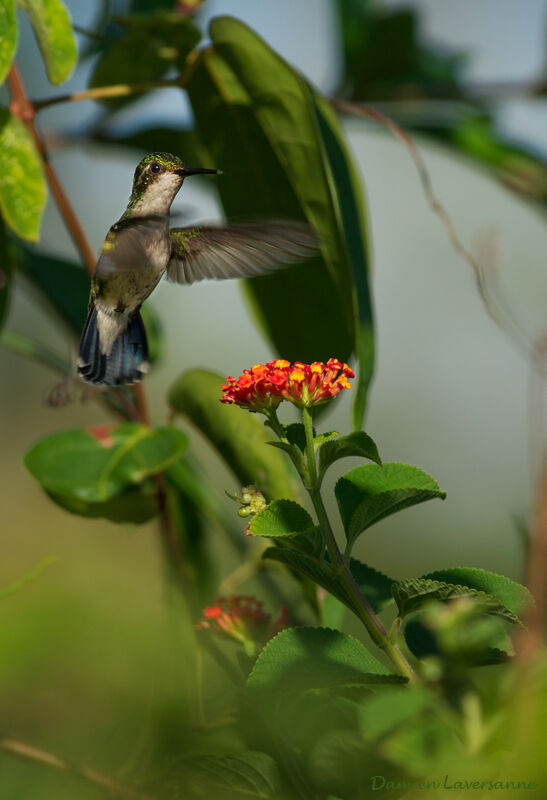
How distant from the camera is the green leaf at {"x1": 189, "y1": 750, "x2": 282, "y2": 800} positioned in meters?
0.57

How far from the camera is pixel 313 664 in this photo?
563 millimetres

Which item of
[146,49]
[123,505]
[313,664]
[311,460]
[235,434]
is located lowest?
[123,505]

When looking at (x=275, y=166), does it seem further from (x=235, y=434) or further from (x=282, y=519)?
(x=282, y=519)

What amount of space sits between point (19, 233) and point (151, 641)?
20.0 inches

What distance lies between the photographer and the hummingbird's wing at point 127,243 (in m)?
1.18

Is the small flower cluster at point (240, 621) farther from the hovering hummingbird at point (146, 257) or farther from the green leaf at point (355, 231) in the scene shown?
the hovering hummingbird at point (146, 257)

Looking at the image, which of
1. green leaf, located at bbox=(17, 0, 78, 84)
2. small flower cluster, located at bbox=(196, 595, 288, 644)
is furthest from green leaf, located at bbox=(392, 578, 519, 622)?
green leaf, located at bbox=(17, 0, 78, 84)

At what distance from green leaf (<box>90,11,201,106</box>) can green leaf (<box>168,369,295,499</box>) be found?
53cm

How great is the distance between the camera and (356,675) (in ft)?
1.77

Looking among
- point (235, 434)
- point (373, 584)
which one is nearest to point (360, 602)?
point (373, 584)

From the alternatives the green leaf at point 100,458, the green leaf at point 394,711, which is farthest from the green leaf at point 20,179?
the green leaf at point 394,711

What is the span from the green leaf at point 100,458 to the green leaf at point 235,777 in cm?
56

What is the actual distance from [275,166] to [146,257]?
0.24m

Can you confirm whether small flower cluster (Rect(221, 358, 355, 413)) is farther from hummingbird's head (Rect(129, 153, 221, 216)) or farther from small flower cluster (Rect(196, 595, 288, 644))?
hummingbird's head (Rect(129, 153, 221, 216))
